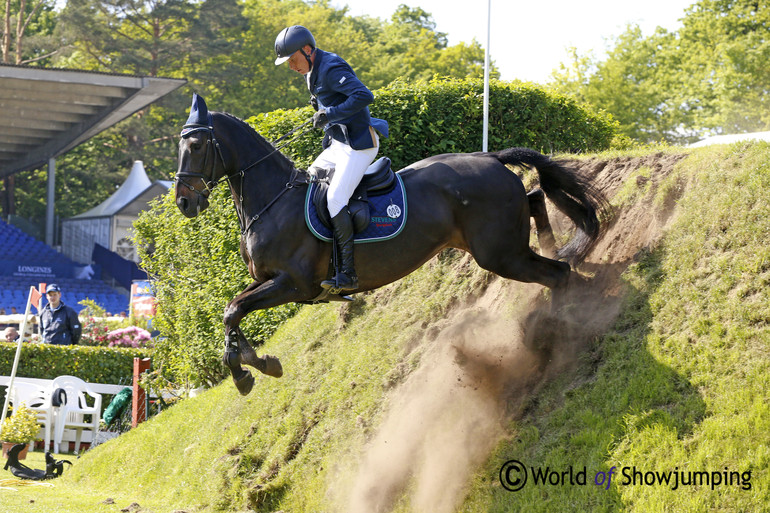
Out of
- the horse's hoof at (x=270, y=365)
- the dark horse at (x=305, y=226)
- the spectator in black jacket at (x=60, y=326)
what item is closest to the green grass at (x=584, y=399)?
the dark horse at (x=305, y=226)

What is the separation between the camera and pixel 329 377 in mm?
10344

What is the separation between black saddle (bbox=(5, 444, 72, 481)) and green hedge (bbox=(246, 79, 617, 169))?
249 inches

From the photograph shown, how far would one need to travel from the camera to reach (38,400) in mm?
16281

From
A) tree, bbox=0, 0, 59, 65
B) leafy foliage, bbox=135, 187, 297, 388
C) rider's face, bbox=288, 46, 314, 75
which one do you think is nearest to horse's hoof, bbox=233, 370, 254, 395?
rider's face, bbox=288, 46, 314, 75

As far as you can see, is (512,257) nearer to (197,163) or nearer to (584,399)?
(584,399)

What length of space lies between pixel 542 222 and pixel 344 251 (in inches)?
96.6

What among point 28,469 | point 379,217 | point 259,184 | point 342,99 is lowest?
point 28,469

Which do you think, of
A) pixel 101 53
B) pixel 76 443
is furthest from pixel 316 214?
pixel 101 53

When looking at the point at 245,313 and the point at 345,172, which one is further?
the point at 345,172

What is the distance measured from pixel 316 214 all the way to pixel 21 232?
40428 millimetres

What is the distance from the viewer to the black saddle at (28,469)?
12.5m

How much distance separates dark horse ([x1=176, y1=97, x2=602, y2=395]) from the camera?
25.5ft

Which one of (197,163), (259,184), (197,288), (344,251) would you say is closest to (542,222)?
(344,251)

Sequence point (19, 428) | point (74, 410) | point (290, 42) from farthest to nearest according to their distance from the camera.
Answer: point (74, 410), point (19, 428), point (290, 42)
